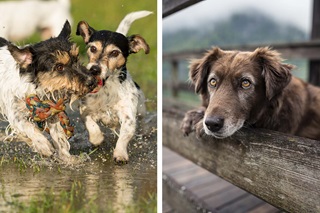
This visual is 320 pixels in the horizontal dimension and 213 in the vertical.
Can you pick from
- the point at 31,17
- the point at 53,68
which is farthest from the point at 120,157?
the point at 31,17

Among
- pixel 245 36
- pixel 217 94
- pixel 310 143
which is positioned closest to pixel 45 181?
pixel 217 94

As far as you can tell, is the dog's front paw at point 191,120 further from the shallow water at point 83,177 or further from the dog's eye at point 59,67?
the dog's eye at point 59,67

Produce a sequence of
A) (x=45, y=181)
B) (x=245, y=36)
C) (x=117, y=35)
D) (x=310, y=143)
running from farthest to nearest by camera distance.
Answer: (x=245, y=36) → (x=117, y=35) → (x=45, y=181) → (x=310, y=143)

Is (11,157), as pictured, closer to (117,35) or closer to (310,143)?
(117,35)

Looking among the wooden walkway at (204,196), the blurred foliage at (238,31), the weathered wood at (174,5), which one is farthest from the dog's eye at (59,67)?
the blurred foliage at (238,31)

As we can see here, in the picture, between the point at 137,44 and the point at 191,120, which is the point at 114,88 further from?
the point at 191,120

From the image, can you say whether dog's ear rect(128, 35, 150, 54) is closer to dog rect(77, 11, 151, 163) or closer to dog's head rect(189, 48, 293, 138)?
dog rect(77, 11, 151, 163)

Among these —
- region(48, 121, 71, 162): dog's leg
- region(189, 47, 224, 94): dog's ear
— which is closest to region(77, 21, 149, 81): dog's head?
region(48, 121, 71, 162): dog's leg
